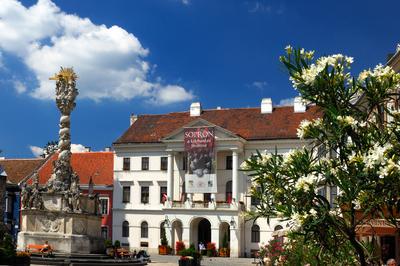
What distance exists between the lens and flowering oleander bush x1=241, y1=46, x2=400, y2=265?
7.13 m

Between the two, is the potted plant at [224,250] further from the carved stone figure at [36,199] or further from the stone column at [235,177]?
the carved stone figure at [36,199]

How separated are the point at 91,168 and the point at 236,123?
15.7m

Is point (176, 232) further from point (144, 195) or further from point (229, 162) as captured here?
point (229, 162)

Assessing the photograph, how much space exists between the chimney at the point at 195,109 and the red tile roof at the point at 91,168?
31.8ft

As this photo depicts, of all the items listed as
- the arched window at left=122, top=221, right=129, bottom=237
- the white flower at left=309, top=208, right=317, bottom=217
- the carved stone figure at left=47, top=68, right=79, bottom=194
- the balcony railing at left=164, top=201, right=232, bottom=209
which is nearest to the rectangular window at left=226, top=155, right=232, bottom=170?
the balcony railing at left=164, top=201, right=232, bottom=209

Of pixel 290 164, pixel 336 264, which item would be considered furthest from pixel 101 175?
pixel 290 164

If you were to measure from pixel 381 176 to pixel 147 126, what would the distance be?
5724cm

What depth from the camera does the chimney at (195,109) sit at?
63125 millimetres

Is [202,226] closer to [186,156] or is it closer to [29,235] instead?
[186,156]

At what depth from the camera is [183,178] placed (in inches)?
2298

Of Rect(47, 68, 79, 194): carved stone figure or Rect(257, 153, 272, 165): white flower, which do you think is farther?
Rect(47, 68, 79, 194): carved stone figure

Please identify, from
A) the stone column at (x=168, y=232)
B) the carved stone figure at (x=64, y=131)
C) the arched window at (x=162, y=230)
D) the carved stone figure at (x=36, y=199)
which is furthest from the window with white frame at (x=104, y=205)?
the carved stone figure at (x=36, y=199)

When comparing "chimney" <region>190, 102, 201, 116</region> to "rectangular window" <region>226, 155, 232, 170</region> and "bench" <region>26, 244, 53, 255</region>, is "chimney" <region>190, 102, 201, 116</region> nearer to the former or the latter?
"rectangular window" <region>226, 155, 232, 170</region>

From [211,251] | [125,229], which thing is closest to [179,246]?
[211,251]
